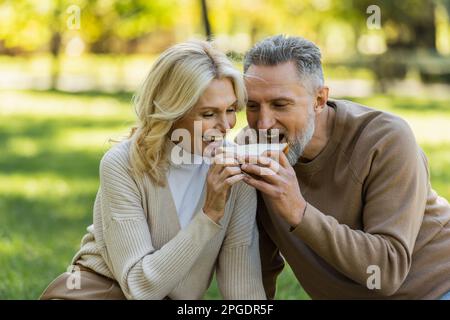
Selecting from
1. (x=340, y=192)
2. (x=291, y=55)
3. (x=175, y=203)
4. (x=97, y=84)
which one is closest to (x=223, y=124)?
(x=175, y=203)

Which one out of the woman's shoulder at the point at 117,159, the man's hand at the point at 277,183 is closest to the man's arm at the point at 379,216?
the man's hand at the point at 277,183

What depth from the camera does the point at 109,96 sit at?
22797 mm

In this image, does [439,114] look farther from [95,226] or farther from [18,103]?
[95,226]

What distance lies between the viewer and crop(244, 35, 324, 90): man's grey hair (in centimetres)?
372

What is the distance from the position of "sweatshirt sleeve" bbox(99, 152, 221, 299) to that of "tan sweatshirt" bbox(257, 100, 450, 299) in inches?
16.9

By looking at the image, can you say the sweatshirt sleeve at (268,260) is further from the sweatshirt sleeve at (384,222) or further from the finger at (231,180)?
the finger at (231,180)

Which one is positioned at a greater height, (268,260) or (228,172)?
(228,172)

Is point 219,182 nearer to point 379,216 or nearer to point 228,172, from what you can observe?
point 228,172

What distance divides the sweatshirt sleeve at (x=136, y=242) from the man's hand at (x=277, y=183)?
0.25 meters

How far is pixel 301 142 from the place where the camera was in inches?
146

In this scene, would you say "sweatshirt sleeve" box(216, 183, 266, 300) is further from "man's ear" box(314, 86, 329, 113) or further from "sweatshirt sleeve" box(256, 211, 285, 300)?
"man's ear" box(314, 86, 329, 113)

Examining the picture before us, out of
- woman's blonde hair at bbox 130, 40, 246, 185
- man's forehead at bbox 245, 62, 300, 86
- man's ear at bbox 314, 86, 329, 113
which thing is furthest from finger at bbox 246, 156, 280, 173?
man's ear at bbox 314, 86, 329, 113

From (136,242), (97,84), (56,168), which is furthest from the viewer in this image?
(97,84)

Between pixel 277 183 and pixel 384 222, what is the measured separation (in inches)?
20.8
